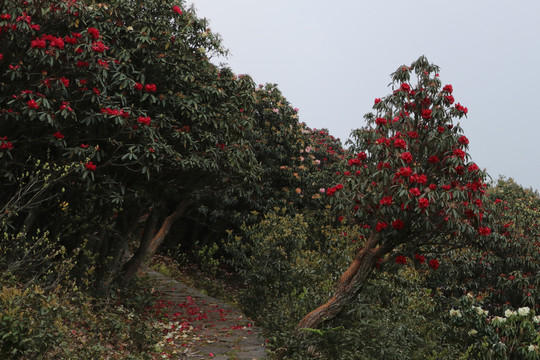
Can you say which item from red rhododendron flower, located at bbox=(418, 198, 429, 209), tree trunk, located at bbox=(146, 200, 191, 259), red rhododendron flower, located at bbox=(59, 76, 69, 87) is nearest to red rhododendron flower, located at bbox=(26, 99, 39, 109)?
red rhododendron flower, located at bbox=(59, 76, 69, 87)

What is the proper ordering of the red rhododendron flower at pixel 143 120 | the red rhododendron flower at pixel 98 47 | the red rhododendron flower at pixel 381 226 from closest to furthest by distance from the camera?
the red rhododendron flower at pixel 381 226
the red rhododendron flower at pixel 98 47
the red rhododendron flower at pixel 143 120

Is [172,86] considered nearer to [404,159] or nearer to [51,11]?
[51,11]

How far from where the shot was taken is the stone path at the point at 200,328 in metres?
7.21

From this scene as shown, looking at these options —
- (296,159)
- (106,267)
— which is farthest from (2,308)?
(296,159)

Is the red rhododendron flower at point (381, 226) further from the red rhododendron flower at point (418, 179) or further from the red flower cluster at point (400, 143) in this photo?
the red flower cluster at point (400, 143)

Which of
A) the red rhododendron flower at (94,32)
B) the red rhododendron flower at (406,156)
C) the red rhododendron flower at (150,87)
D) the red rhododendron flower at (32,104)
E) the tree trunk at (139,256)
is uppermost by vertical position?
the red rhododendron flower at (94,32)

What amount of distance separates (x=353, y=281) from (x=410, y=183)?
5.46 ft

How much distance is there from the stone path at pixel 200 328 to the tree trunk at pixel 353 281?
3.53 feet

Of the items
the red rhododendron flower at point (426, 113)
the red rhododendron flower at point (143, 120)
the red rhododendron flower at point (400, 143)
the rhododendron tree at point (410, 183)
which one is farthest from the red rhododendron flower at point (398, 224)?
the red rhododendron flower at point (143, 120)

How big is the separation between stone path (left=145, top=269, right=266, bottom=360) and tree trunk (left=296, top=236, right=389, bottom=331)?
42.4 inches

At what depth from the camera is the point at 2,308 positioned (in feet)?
15.8

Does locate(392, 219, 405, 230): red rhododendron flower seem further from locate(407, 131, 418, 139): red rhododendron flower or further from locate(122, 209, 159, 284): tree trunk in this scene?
locate(122, 209, 159, 284): tree trunk

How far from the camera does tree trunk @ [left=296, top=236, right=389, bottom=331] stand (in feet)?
21.9

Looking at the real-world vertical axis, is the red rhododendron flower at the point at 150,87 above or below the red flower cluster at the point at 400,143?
below
